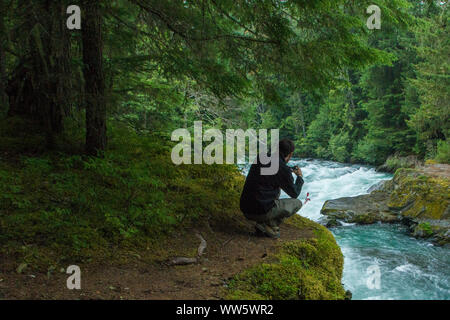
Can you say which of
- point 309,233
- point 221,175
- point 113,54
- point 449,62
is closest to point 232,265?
point 309,233

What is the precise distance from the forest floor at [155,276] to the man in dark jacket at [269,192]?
37 cm

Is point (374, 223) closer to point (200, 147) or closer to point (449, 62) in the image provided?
point (200, 147)

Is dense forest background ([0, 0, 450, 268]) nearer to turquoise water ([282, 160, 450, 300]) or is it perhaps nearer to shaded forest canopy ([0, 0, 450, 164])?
shaded forest canopy ([0, 0, 450, 164])

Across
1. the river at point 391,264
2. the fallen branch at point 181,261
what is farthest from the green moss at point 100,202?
the river at point 391,264

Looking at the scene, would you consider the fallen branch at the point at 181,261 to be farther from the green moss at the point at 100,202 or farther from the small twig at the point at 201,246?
the green moss at the point at 100,202

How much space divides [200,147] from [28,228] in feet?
13.6

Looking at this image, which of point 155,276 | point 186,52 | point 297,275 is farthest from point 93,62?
point 297,275

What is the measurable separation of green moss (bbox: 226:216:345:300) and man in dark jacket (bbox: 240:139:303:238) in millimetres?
446

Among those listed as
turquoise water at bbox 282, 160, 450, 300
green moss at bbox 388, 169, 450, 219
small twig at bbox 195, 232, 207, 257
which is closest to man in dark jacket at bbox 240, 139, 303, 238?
small twig at bbox 195, 232, 207, 257

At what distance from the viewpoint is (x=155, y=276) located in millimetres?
3504

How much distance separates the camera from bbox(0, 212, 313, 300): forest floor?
2998 millimetres

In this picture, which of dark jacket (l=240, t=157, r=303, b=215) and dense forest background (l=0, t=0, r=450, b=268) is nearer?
dense forest background (l=0, t=0, r=450, b=268)

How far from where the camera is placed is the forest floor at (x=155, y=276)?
2998mm

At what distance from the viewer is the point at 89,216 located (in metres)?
4.25
